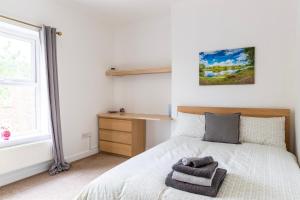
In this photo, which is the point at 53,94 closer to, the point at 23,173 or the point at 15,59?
the point at 15,59

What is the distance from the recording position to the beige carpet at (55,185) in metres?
2.21

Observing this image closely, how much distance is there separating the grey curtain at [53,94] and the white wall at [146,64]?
1.47 meters

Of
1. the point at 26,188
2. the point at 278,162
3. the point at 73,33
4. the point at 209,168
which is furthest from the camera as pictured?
the point at 73,33

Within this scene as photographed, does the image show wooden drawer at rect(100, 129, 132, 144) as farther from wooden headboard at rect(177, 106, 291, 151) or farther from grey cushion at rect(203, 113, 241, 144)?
grey cushion at rect(203, 113, 241, 144)

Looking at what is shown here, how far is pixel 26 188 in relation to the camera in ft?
7.88

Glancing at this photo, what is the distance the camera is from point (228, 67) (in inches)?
114

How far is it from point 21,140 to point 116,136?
144 centimetres

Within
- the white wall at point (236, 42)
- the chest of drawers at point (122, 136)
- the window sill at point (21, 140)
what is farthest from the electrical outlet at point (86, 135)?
the white wall at point (236, 42)

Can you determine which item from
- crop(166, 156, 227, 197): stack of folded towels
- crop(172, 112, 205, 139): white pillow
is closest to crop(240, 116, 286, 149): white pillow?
crop(172, 112, 205, 139): white pillow

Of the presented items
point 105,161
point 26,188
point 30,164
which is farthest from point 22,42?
point 105,161

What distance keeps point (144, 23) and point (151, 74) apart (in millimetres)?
993

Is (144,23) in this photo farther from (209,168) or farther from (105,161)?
(209,168)

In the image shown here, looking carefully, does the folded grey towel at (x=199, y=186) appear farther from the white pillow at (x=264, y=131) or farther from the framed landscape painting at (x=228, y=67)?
the framed landscape painting at (x=228, y=67)

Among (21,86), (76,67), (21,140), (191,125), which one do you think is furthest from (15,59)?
(191,125)
